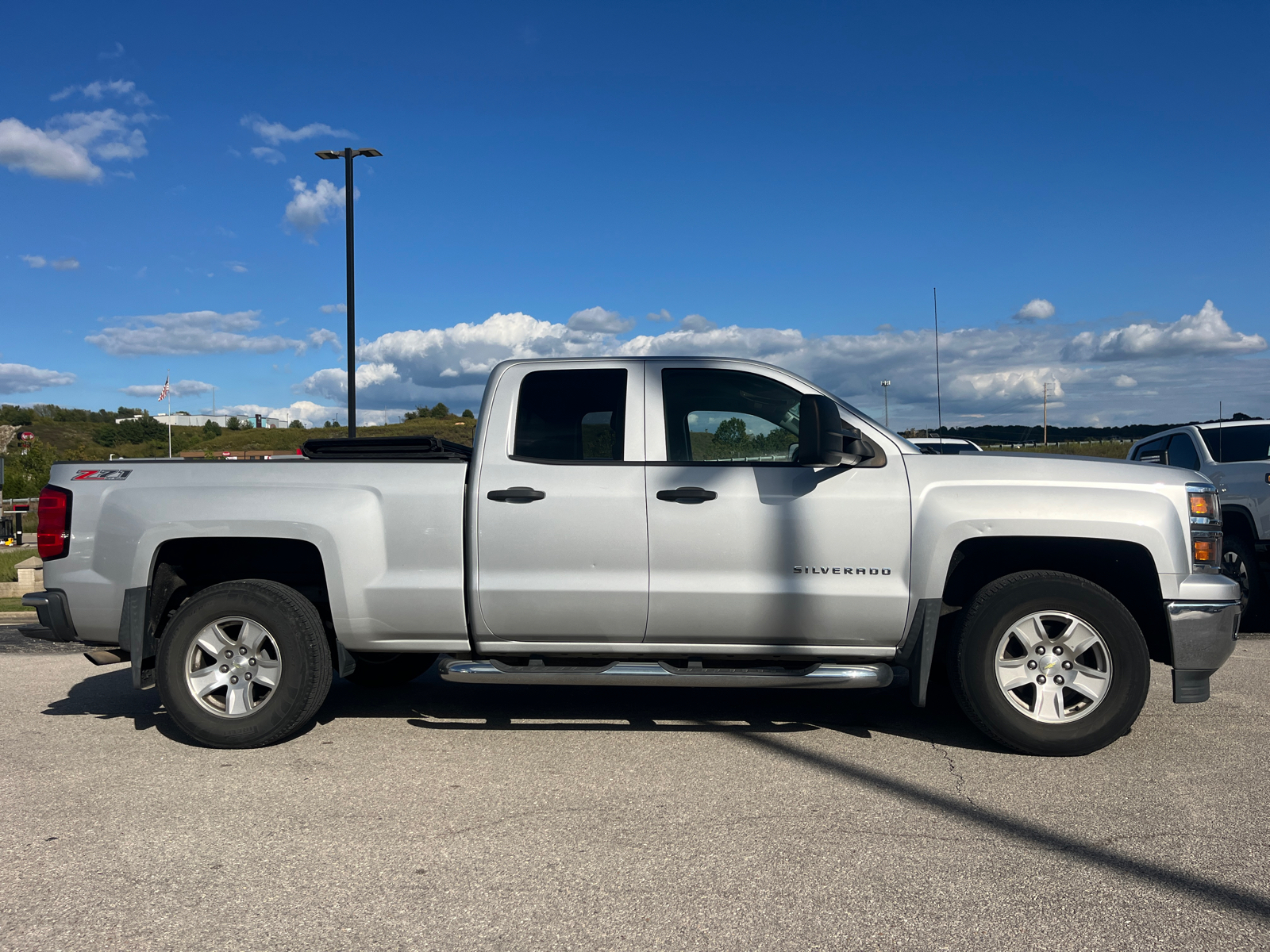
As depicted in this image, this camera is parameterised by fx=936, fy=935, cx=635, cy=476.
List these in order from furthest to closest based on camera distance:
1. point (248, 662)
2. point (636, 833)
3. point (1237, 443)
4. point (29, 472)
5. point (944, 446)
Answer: point (29, 472), point (944, 446), point (1237, 443), point (248, 662), point (636, 833)

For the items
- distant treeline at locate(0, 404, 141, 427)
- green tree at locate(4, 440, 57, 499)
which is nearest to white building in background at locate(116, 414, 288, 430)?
distant treeline at locate(0, 404, 141, 427)

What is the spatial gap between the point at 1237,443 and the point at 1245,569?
139 cm

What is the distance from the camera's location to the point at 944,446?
39.5ft

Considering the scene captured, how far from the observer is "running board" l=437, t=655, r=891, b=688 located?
183 inches

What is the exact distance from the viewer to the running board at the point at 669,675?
4.65 metres

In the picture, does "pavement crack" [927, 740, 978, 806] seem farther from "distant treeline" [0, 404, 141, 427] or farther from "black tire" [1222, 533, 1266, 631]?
"distant treeline" [0, 404, 141, 427]

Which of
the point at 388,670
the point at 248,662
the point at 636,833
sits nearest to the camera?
the point at 636,833

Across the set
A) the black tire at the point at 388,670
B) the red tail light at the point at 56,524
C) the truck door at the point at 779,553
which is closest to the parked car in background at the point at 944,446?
the truck door at the point at 779,553

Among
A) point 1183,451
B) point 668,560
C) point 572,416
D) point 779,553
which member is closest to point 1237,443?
point 1183,451

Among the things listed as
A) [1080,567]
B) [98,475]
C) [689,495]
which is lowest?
[1080,567]

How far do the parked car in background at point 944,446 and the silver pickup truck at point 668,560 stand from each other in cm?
22

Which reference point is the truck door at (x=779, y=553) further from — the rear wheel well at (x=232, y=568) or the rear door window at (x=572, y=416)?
the rear wheel well at (x=232, y=568)

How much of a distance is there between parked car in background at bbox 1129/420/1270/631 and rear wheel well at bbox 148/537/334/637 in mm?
7319

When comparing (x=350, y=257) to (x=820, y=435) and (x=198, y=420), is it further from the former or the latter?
(x=198, y=420)
